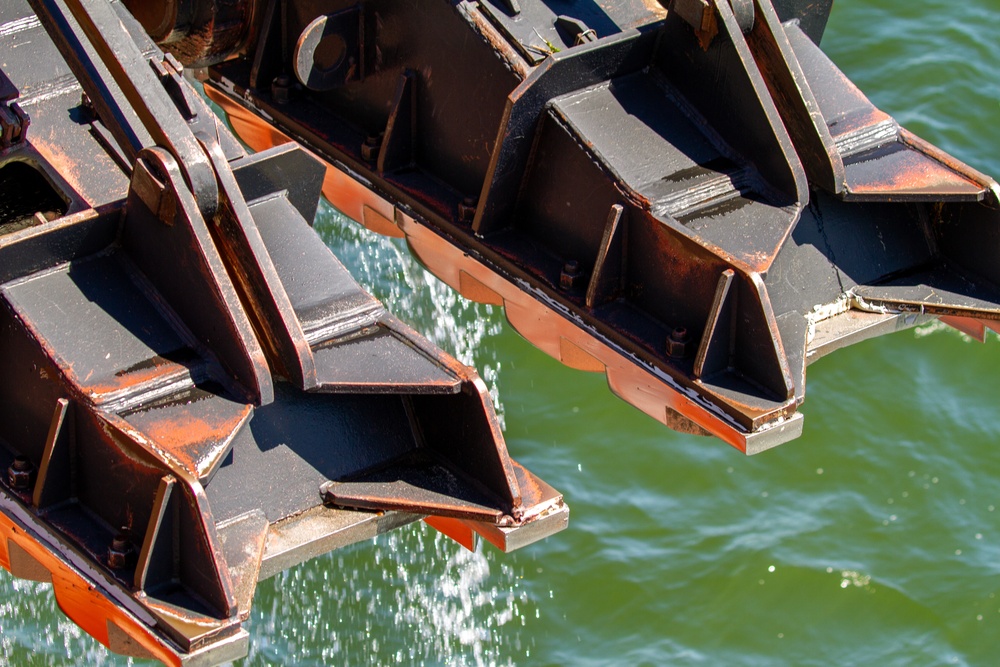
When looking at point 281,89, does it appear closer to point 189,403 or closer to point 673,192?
point 673,192

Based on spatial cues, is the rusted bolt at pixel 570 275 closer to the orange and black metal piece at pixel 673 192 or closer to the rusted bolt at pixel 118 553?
the orange and black metal piece at pixel 673 192

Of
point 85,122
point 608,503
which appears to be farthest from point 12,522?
point 608,503

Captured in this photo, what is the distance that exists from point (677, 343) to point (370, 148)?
191 centimetres

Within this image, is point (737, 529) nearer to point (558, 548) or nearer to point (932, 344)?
point (558, 548)

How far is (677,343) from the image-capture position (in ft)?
20.0

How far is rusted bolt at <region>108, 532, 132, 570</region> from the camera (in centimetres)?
503

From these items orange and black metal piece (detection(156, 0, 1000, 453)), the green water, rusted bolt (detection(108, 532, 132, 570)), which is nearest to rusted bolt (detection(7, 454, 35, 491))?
rusted bolt (detection(108, 532, 132, 570))

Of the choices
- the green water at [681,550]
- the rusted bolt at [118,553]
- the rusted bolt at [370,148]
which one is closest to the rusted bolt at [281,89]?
the rusted bolt at [370,148]

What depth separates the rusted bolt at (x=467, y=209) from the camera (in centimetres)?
682

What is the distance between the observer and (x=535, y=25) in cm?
671

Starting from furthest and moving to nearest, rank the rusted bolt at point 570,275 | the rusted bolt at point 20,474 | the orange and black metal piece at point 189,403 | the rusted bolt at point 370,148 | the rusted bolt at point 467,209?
1. the rusted bolt at point 370,148
2. the rusted bolt at point 467,209
3. the rusted bolt at point 570,275
4. the rusted bolt at point 20,474
5. the orange and black metal piece at point 189,403

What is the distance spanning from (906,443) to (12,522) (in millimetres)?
4783

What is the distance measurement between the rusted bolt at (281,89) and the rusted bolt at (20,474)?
2771 mm

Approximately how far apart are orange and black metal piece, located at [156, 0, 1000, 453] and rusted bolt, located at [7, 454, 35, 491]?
2258 mm
